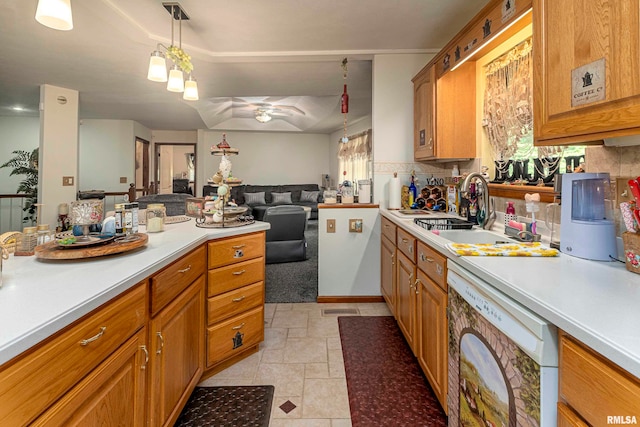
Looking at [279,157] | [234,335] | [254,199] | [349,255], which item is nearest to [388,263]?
[349,255]

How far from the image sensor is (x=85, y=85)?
4480 millimetres

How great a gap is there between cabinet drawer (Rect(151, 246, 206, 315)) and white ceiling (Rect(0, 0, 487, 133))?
186 centimetres

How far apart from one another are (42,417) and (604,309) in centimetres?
127

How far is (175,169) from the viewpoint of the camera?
1241 cm

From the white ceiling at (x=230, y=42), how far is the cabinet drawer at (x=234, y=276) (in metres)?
1.85

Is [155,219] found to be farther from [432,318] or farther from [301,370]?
[432,318]

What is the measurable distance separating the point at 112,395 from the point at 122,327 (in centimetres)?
19

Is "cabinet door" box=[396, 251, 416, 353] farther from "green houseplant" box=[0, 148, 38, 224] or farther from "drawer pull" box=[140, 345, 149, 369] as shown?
"green houseplant" box=[0, 148, 38, 224]

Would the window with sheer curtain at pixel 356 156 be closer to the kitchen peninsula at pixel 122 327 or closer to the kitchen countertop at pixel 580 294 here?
the kitchen peninsula at pixel 122 327

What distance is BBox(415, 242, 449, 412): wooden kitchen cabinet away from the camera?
1525 millimetres

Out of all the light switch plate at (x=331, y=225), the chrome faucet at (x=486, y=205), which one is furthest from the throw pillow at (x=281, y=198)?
the chrome faucet at (x=486, y=205)

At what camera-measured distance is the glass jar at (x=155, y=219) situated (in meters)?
1.86

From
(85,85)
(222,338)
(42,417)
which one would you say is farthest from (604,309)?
(85,85)

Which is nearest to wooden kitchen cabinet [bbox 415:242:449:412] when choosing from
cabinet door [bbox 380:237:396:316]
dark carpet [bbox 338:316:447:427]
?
dark carpet [bbox 338:316:447:427]
